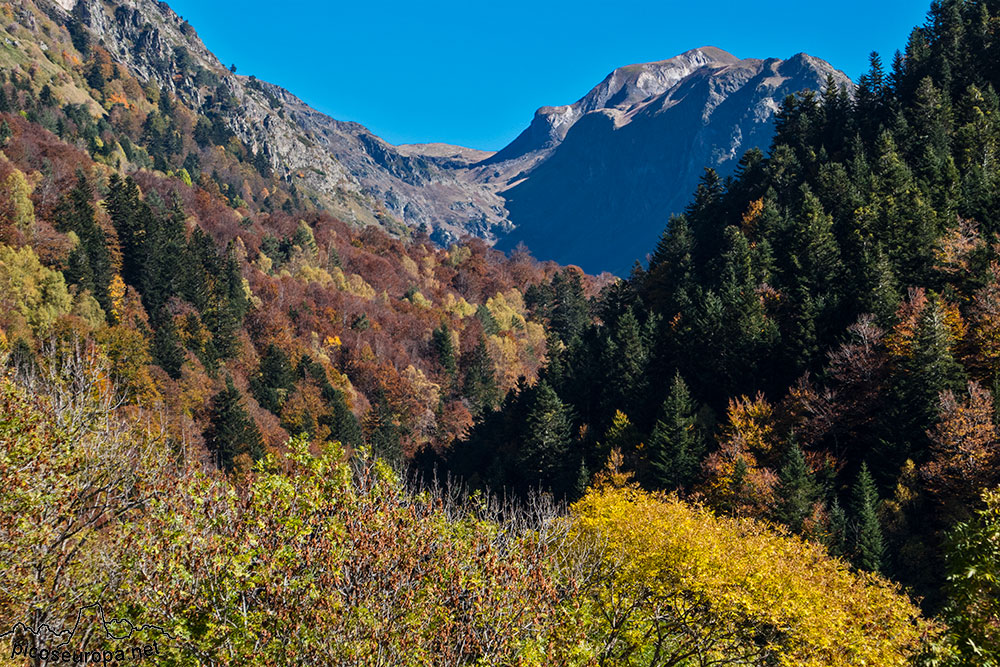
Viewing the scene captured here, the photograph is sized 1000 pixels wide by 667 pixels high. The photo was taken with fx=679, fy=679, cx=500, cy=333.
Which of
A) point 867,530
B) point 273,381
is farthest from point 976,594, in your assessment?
point 273,381

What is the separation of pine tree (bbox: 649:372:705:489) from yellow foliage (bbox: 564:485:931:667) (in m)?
22.2

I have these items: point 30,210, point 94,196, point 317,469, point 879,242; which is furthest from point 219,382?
point 317,469

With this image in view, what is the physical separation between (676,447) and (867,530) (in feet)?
56.6

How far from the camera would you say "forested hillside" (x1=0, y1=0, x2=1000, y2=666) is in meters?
11.3

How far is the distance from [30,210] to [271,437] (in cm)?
3873

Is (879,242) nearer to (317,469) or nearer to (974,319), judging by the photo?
(974,319)

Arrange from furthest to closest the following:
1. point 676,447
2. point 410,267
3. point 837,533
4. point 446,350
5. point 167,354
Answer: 1. point 410,267
2. point 446,350
3. point 167,354
4. point 676,447
5. point 837,533

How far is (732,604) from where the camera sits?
23.9 m

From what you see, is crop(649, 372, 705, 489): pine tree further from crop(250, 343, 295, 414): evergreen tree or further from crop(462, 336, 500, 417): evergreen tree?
crop(250, 343, 295, 414): evergreen tree

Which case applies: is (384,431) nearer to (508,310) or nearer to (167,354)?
(167,354)

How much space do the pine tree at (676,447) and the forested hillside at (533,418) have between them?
0.74ft

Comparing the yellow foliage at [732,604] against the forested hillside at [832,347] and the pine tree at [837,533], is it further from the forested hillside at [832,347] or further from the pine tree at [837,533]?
the forested hillside at [832,347]

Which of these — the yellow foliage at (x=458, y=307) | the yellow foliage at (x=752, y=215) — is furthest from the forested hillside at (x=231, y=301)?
the yellow foliage at (x=752, y=215)

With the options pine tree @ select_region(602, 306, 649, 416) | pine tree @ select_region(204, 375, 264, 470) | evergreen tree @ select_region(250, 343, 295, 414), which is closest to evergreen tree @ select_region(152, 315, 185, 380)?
pine tree @ select_region(204, 375, 264, 470)
